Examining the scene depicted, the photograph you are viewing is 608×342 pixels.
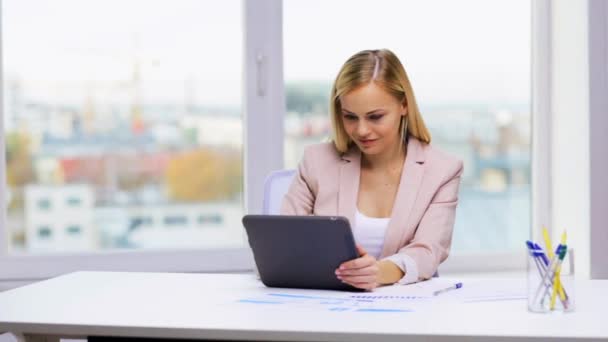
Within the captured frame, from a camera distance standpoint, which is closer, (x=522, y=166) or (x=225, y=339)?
(x=225, y=339)

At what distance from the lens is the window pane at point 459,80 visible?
150 inches

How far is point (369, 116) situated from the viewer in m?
2.50

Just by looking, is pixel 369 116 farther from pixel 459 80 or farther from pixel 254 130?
pixel 459 80

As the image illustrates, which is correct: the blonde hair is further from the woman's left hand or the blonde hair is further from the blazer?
the woman's left hand

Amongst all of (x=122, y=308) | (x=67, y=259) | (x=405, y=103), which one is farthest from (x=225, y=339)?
(x=67, y=259)

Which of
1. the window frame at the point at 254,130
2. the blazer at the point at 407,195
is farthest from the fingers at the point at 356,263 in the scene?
the window frame at the point at 254,130

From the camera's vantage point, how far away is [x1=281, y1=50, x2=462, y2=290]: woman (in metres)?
2.49

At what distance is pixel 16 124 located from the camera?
361cm

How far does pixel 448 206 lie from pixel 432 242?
0.43ft

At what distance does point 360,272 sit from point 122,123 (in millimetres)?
1896

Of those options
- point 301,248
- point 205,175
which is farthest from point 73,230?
point 301,248

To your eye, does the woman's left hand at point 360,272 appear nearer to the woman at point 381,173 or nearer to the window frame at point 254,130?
the woman at point 381,173

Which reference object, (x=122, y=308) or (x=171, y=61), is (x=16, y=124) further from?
(x=122, y=308)

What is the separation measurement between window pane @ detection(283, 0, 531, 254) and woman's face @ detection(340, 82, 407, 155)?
4.22ft
